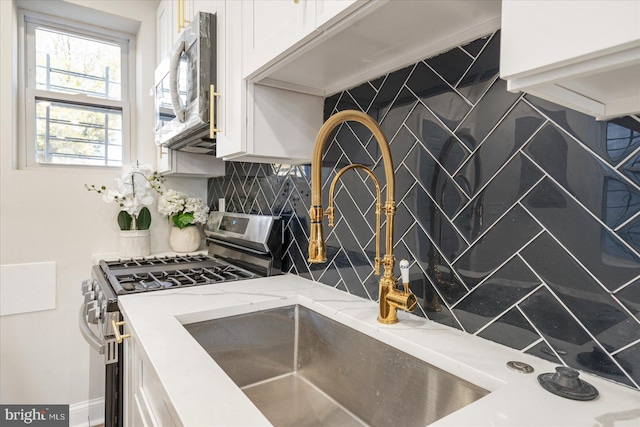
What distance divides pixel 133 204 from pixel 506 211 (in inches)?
74.6

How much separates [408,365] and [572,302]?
360 mm

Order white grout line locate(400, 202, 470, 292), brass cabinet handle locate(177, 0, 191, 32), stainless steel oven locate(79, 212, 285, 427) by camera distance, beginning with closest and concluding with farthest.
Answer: white grout line locate(400, 202, 470, 292)
stainless steel oven locate(79, 212, 285, 427)
brass cabinet handle locate(177, 0, 191, 32)

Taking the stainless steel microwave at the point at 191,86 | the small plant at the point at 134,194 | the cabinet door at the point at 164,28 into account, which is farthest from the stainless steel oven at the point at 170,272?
the cabinet door at the point at 164,28

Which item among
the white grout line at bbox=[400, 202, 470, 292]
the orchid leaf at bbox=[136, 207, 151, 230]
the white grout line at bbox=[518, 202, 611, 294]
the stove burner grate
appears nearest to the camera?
the white grout line at bbox=[518, 202, 611, 294]

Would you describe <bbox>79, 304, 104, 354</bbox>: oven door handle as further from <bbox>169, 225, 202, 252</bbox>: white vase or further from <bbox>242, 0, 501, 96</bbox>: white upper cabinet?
<bbox>242, 0, 501, 96</bbox>: white upper cabinet

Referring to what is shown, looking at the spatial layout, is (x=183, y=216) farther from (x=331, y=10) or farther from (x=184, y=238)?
(x=331, y=10)

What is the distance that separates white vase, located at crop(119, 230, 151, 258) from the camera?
6.56 feet

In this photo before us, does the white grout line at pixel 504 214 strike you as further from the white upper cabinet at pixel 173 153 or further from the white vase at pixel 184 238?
the white vase at pixel 184 238

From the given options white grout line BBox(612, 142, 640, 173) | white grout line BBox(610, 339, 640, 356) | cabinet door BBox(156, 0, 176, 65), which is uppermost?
cabinet door BBox(156, 0, 176, 65)

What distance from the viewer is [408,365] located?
2.65ft

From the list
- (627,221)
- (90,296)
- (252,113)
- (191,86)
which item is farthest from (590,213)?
(90,296)

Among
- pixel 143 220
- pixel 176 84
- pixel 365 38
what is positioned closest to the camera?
pixel 365 38

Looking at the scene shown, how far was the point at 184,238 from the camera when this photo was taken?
7.17ft

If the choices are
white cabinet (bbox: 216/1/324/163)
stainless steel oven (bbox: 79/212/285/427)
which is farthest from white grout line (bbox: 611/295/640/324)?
stainless steel oven (bbox: 79/212/285/427)
